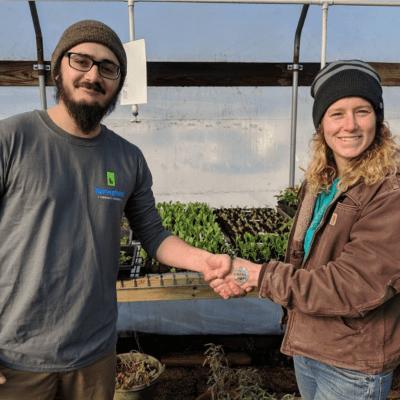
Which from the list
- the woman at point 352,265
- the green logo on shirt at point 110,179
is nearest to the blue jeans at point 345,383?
the woman at point 352,265

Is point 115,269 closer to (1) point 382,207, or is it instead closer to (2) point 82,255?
(2) point 82,255

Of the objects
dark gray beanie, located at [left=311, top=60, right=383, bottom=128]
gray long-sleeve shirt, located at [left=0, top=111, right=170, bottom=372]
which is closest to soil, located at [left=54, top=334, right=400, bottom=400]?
gray long-sleeve shirt, located at [left=0, top=111, right=170, bottom=372]

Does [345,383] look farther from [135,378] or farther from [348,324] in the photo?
[135,378]

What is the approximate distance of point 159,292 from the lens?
94.7 inches

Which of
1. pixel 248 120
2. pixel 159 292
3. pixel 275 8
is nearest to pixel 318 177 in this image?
pixel 159 292

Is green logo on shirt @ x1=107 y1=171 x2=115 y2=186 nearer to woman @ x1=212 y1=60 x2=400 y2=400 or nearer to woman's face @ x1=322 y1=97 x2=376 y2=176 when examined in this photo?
woman @ x1=212 y1=60 x2=400 y2=400

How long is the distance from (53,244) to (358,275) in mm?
1114

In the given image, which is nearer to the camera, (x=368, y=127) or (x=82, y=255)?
(x=368, y=127)

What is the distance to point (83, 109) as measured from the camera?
155 centimetres

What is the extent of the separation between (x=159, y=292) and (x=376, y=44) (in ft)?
9.85

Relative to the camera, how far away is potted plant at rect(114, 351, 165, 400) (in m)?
2.61

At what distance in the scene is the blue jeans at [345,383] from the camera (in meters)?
1.41

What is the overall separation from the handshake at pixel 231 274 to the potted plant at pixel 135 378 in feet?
3.64

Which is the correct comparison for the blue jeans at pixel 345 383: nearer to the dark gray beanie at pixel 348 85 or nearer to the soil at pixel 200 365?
the dark gray beanie at pixel 348 85
